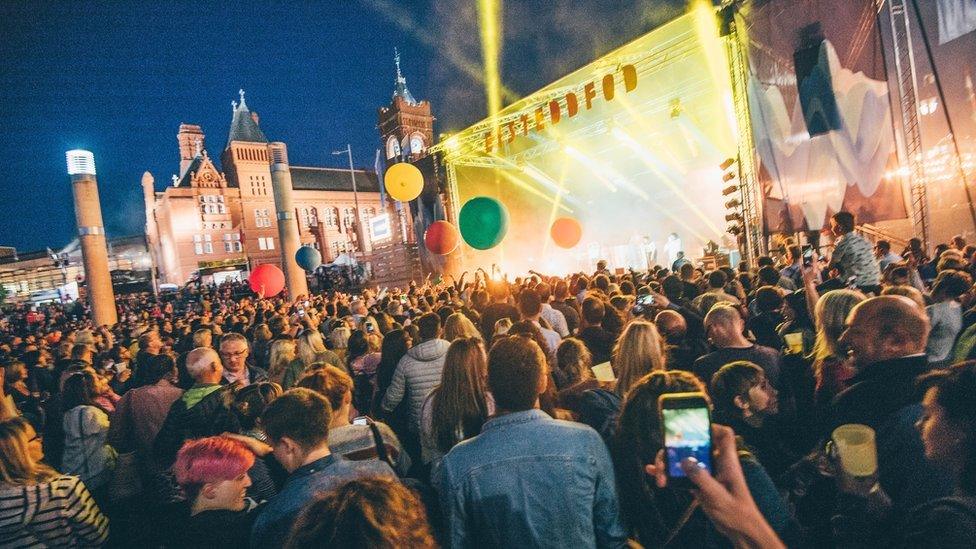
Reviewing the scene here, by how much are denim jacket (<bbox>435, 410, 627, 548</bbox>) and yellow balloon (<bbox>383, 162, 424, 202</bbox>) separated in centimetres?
909

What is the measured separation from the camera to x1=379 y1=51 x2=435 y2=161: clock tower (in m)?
Answer: 39.0

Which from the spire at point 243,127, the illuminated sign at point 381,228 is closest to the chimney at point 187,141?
the spire at point 243,127

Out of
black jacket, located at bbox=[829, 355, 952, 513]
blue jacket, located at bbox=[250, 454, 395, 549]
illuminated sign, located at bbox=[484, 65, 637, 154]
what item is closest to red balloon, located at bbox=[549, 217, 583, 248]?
illuminated sign, located at bbox=[484, 65, 637, 154]

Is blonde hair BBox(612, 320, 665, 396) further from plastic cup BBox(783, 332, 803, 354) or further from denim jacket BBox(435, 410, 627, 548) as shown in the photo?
plastic cup BBox(783, 332, 803, 354)

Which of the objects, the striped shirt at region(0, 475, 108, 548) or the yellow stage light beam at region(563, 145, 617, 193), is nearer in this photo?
the striped shirt at region(0, 475, 108, 548)

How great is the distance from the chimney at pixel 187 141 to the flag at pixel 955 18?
5950 centimetres

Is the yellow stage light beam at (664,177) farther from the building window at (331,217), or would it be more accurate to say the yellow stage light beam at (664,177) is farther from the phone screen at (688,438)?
the building window at (331,217)

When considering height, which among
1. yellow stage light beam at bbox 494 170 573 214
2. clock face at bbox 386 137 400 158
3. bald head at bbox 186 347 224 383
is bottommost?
bald head at bbox 186 347 224 383

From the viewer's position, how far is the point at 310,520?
1.10 m

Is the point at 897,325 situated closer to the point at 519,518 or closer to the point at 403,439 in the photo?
the point at 519,518

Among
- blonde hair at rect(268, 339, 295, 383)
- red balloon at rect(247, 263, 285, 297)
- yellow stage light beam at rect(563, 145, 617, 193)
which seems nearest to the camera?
blonde hair at rect(268, 339, 295, 383)

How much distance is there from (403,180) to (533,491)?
947 centimetres

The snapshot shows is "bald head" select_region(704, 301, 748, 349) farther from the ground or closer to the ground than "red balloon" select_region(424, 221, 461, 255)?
closer to the ground

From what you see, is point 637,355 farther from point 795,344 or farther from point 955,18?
point 955,18
